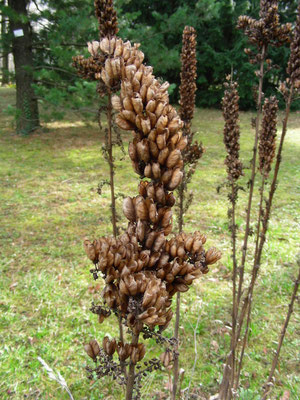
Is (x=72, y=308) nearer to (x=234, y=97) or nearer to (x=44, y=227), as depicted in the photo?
(x=44, y=227)

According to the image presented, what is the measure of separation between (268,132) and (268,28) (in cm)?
68

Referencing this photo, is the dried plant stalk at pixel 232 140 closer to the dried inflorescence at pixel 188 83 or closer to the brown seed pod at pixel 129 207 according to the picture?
the dried inflorescence at pixel 188 83

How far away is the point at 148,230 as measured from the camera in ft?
2.92

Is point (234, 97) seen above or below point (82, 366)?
above

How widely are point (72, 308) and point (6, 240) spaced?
6.56ft

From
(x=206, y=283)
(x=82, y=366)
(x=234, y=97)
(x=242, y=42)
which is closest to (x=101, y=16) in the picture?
(x=234, y=97)

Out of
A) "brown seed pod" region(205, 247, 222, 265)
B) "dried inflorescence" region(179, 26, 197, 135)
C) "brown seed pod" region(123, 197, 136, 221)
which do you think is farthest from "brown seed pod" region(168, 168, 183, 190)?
"dried inflorescence" region(179, 26, 197, 135)

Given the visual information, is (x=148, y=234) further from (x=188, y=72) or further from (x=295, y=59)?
(x=188, y=72)

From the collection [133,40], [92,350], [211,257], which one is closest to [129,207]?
[211,257]

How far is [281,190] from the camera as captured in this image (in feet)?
24.8

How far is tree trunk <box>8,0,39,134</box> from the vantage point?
9.80 metres

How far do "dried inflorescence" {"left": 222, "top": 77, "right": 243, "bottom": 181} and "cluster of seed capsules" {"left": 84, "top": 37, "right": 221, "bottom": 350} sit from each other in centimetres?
139

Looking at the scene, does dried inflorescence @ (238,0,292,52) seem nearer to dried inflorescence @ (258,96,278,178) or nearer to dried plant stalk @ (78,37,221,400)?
dried inflorescence @ (258,96,278,178)

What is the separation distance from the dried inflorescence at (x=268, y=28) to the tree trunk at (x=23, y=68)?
9.02 metres
